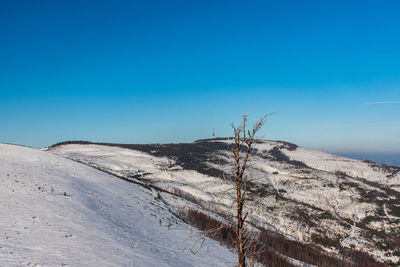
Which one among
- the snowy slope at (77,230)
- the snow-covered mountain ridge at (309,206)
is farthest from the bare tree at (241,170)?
the snow-covered mountain ridge at (309,206)

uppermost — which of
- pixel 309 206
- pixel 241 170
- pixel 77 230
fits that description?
pixel 241 170

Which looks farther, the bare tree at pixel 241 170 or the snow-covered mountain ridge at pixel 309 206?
the snow-covered mountain ridge at pixel 309 206

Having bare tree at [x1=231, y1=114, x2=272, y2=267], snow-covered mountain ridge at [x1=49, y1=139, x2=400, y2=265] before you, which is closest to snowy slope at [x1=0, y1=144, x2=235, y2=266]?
bare tree at [x1=231, y1=114, x2=272, y2=267]

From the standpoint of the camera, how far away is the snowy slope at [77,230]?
18.6 meters

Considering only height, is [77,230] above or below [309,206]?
above

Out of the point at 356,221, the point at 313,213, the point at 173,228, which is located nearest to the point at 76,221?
the point at 173,228

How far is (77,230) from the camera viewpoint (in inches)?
978

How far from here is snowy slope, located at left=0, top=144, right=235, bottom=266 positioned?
61.2 ft

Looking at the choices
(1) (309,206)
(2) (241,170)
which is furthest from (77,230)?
(1) (309,206)

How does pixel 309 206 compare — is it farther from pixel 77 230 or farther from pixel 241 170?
pixel 241 170

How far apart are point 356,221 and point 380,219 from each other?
1651cm

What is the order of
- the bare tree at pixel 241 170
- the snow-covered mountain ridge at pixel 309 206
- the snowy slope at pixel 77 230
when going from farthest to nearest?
the snow-covered mountain ridge at pixel 309 206 → the snowy slope at pixel 77 230 → the bare tree at pixel 241 170

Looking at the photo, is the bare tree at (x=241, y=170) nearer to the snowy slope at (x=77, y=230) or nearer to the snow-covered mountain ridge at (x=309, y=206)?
the snowy slope at (x=77, y=230)

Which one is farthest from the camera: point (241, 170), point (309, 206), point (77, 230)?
point (309, 206)
